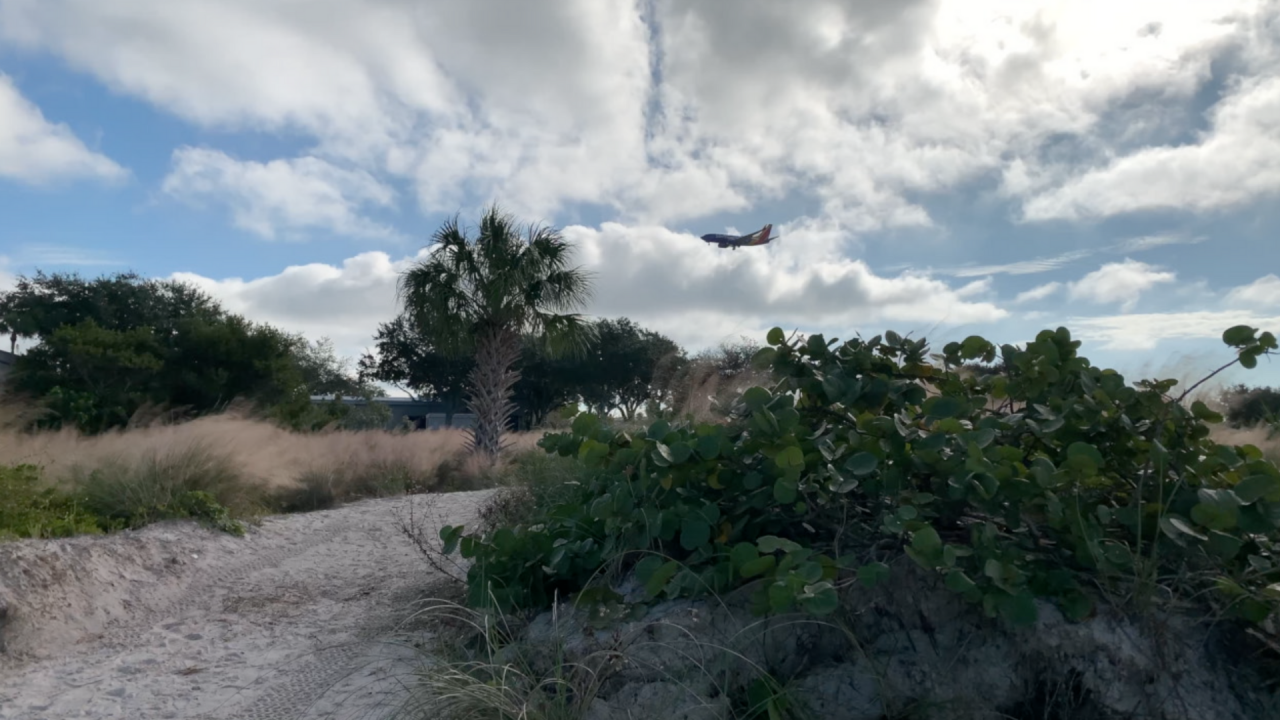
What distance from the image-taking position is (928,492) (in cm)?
375

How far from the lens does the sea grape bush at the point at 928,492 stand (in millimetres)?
3186

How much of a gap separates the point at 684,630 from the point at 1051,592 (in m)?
1.27

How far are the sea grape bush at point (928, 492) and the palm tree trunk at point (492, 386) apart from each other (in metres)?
14.2

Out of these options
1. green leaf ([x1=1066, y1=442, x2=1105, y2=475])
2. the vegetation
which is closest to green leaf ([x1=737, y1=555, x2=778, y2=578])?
green leaf ([x1=1066, y1=442, x2=1105, y2=475])

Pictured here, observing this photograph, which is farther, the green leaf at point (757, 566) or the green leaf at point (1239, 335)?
the green leaf at point (1239, 335)

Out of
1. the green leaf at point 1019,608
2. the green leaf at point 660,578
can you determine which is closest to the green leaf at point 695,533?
the green leaf at point 660,578

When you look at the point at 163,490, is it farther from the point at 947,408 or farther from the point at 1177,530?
the point at 1177,530

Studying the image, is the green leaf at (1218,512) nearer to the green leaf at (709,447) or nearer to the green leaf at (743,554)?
the green leaf at (743,554)

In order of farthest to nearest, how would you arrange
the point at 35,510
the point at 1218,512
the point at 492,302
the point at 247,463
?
the point at 492,302 < the point at 247,463 < the point at 35,510 < the point at 1218,512

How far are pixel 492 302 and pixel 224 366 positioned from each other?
8573 millimetres

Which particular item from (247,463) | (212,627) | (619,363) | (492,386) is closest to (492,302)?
(492,386)

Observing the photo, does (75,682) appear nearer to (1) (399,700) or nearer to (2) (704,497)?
(1) (399,700)

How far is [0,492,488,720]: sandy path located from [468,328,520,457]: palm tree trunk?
9.37 metres

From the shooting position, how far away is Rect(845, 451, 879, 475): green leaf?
3395 mm
